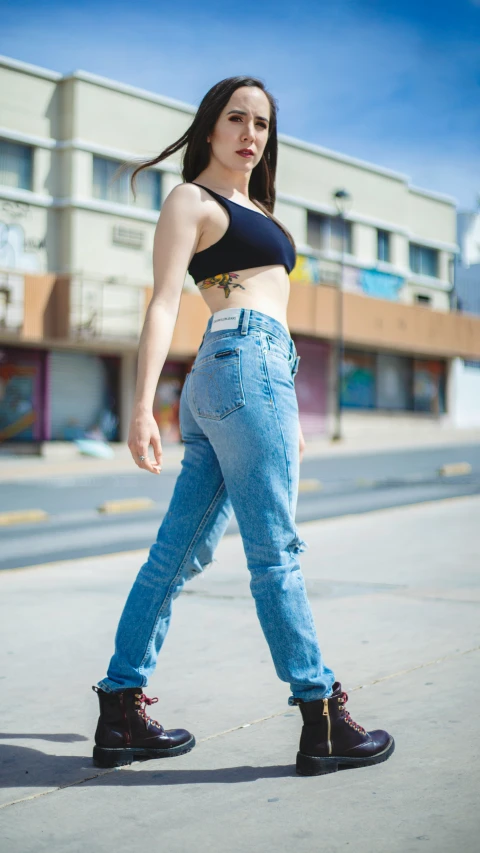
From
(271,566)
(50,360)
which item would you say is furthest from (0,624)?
(50,360)

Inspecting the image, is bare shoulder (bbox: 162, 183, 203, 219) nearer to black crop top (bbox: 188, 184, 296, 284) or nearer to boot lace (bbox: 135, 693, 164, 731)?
black crop top (bbox: 188, 184, 296, 284)

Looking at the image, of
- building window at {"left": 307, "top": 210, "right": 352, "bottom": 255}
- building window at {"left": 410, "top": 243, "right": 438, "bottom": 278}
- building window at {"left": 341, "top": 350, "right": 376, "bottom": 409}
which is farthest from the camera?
building window at {"left": 410, "top": 243, "right": 438, "bottom": 278}

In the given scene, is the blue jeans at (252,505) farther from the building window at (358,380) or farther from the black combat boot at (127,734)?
the building window at (358,380)

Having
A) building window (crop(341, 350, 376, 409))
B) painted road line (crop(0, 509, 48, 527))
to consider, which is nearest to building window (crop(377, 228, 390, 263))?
building window (crop(341, 350, 376, 409))

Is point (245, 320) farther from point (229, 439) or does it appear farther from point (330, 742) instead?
point (330, 742)

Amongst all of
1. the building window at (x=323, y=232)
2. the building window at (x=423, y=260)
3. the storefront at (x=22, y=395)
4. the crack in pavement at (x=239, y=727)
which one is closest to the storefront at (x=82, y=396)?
the storefront at (x=22, y=395)

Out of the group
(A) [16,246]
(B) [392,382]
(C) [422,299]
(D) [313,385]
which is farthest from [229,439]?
(C) [422,299]

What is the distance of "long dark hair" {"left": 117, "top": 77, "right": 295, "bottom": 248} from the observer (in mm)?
2883

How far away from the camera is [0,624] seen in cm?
452

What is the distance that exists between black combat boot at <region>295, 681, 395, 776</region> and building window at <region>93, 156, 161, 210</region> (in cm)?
2688

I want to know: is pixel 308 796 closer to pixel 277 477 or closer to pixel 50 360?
pixel 277 477

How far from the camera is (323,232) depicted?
122ft

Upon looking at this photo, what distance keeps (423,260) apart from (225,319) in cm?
4130

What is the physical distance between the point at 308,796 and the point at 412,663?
1399 mm
